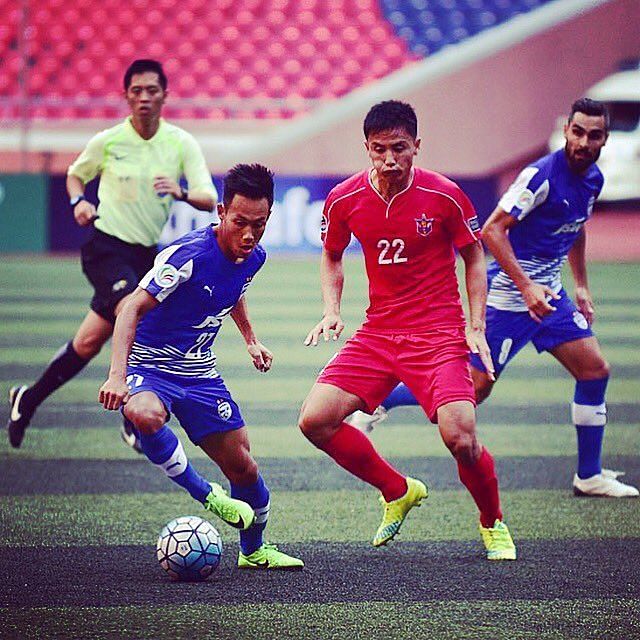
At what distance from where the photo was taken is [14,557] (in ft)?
16.9

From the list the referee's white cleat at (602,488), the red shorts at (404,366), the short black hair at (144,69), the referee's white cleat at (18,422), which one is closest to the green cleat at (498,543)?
the red shorts at (404,366)

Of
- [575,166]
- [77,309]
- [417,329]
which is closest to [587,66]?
[77,309]

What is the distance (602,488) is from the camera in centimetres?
643

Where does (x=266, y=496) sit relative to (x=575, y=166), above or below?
below

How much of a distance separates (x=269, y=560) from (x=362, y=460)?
564mm

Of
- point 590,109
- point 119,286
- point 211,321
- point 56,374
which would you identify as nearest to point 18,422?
point 56,374

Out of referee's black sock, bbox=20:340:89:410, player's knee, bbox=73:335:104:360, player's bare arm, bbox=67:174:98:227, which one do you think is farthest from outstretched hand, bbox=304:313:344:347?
referee's black sock, bbox=20:340:89:410

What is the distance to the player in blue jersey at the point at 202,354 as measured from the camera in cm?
490

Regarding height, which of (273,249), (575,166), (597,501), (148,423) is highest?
(575,166)

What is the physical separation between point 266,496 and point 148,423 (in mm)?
554

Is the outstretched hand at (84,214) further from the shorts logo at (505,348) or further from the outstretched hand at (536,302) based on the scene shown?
the outstretched hand at (536,302)

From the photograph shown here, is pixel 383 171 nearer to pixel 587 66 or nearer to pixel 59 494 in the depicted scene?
pixel 59 494

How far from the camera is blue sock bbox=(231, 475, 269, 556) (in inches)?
200

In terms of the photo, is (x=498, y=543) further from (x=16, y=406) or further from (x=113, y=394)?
(x=16, y=406)
